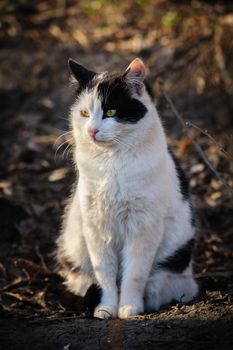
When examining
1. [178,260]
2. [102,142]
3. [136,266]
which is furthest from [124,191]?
[178,260]

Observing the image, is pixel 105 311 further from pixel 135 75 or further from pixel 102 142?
pixel 135 75

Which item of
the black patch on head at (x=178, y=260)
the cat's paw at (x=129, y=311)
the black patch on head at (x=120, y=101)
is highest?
the black patch on head at (x=120, y=101)

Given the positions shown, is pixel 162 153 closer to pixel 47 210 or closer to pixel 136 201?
pixel 136 201

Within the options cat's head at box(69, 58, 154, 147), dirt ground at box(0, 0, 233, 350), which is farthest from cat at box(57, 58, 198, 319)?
dirt ground at box(0, 0, 233, 350)

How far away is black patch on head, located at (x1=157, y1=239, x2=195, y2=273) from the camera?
12.6ft

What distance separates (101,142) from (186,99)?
3155 mm

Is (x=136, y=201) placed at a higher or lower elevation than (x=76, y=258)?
higher

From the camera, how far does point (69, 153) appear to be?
19.0ft

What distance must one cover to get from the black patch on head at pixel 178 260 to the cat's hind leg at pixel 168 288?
27 millimetres

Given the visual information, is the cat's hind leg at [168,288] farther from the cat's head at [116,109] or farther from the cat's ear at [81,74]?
the cat's ear at [81,74]

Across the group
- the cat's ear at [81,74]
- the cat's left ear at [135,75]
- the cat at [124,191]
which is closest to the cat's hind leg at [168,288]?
the cat at [124,191]

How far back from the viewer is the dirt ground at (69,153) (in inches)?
127

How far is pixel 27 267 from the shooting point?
4344 mm

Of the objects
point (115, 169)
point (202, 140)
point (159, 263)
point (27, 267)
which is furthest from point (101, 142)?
point (202, 140)
